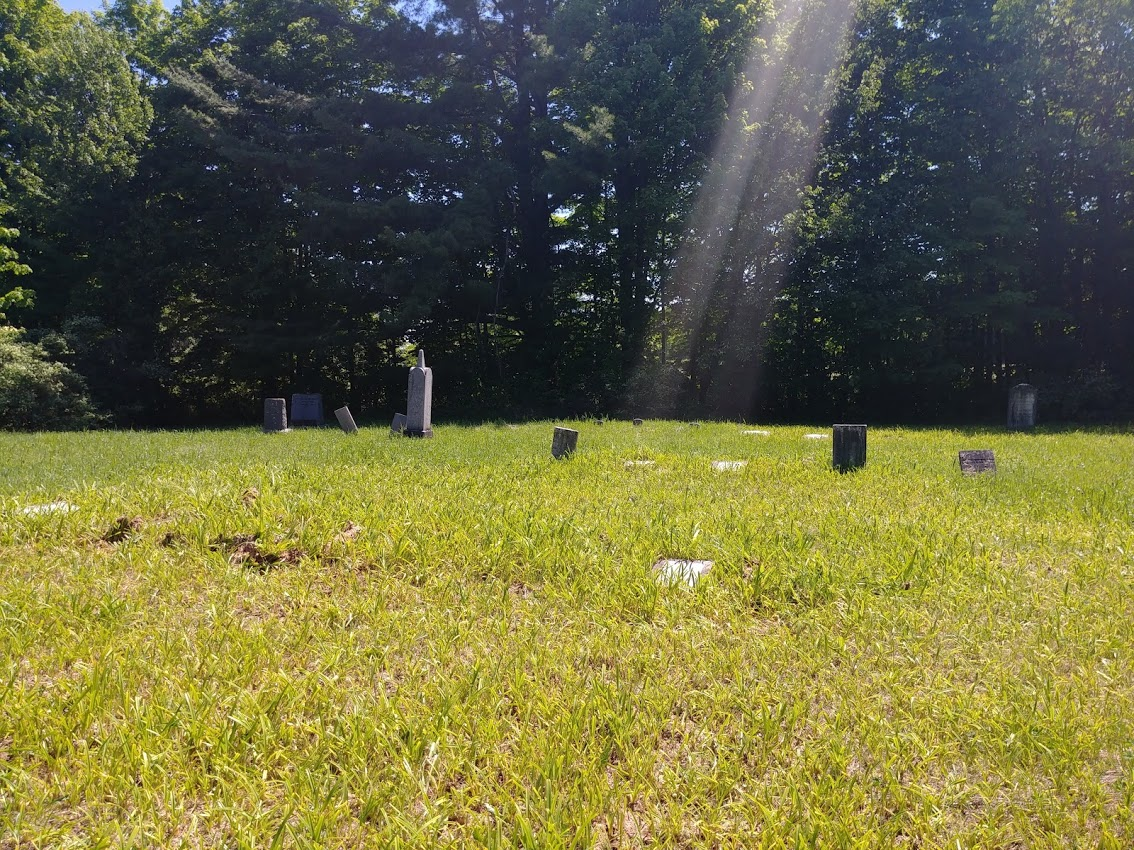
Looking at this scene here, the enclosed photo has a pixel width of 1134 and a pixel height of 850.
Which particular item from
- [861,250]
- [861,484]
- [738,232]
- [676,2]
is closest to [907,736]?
[861,484]

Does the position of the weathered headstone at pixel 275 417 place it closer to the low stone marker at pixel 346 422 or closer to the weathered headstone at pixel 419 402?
the low stone marker at pixel 346 422

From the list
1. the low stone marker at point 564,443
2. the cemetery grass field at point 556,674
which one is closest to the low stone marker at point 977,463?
the cemetery grass field at point 556,674

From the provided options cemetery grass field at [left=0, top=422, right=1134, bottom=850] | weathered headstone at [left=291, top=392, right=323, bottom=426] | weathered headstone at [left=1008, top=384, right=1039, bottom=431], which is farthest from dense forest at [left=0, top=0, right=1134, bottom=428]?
cemetery grass field at [left=0, top=422, right=1134, bottom=850]

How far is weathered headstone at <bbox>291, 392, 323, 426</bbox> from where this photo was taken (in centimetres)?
1429

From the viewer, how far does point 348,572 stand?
3.10m

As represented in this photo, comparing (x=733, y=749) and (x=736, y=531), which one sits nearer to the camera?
(x=733, y=749)

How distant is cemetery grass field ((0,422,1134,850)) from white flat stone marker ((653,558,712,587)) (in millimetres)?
85

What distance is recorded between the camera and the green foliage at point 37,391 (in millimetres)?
13352

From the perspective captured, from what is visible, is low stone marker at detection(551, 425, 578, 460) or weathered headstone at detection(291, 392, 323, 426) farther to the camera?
weathered headstone at detection(291, 392, 323, 426)

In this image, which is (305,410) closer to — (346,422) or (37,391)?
(346,422)

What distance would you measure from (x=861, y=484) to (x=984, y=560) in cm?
215

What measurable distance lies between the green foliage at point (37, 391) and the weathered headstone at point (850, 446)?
15.8m

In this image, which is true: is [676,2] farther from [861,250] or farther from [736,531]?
[736,531]

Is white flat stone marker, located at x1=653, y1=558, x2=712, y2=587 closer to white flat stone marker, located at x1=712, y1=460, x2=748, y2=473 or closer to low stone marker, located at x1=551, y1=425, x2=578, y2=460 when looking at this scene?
white flat stone marker, located at x1=712, y1=460, x2=748, y2=473
